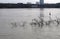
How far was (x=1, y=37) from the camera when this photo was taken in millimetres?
2057

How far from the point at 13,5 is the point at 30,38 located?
7.37 meters

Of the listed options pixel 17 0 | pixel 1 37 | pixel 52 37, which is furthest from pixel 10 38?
pixel 17 0

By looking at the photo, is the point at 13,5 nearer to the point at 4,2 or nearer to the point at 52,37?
the point at 4,2

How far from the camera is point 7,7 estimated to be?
31.3 ft

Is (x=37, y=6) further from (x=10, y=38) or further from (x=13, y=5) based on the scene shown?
(x=10, y=38)

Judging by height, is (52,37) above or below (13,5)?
above

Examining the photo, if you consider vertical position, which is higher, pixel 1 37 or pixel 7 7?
pixel 1 37

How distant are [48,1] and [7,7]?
8.95 feet

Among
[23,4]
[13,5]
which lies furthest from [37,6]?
[13,5]

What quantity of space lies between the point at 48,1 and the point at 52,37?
21.3 feet

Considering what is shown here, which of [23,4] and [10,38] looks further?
[23,4]

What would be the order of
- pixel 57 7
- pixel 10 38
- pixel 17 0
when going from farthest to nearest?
pixel 57 7
pixel 17 0
pixel 10 38

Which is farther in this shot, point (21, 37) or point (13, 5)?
point (13, 5)

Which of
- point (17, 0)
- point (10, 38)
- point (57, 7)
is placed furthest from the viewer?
point (57, 7)
